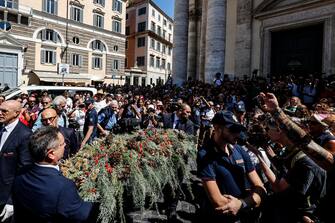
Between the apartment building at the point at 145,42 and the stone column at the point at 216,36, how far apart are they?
3359cm

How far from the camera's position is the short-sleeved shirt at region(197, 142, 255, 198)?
102 inches

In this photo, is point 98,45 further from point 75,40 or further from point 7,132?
point 7,132

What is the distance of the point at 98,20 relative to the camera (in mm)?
37562

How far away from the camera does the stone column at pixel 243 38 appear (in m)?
17.1

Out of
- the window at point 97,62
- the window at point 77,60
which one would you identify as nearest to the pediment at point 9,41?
the window at point 77,60

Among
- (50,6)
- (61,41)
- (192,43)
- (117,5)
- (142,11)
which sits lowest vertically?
(192,43)

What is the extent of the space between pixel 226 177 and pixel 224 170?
66mm

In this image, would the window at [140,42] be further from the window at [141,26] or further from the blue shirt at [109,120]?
the blue shirt at [109,120]

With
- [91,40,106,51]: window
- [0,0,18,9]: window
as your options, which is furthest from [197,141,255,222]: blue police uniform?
[91,40,106,51]: window

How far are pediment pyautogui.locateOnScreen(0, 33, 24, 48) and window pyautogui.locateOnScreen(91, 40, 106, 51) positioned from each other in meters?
9.98

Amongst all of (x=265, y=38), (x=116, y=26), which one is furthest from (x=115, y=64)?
(x=265, y=38)

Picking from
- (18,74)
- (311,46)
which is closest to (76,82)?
(18,74)

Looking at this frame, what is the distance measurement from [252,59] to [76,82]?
22548mm

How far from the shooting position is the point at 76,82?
33.3 m
